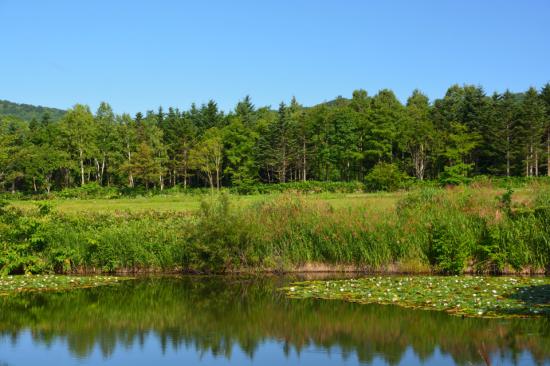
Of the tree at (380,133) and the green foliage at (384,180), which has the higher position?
the tree at (380,133)

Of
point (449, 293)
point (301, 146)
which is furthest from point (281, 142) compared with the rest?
point (449, 293)

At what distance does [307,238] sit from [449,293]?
25.1ft

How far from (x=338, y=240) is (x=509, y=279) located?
6505mm

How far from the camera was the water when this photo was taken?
45.0 feet

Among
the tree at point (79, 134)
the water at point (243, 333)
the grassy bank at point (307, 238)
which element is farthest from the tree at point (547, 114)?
the water at point (243, 333)

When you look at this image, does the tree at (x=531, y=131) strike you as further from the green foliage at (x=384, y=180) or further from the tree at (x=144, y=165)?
the tree at (x=144, y=165)

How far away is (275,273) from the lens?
2431cm

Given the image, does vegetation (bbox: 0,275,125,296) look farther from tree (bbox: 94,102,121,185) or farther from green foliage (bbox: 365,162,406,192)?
tree (bbox: 94,102,121,185)

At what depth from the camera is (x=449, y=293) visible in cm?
1791


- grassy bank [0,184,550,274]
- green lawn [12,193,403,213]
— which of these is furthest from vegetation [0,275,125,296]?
green lawn [12,193,403,213]

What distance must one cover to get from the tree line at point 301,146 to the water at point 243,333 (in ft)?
168

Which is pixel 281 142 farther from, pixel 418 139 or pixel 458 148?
pixel 458 148

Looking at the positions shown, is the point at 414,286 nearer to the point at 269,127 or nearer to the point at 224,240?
the point at 224,240

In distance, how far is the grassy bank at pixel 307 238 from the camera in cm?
2242
